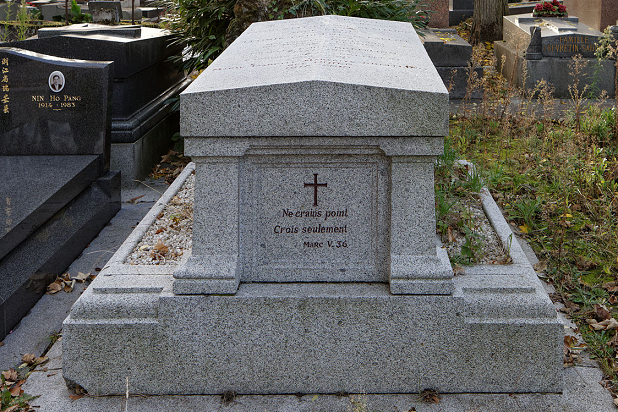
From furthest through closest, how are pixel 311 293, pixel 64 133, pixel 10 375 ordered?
pixel 64 133 < pixel 10 375 < pixel 311 293

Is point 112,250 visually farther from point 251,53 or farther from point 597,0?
point 597,0

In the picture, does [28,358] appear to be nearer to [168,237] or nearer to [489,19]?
[168,237]

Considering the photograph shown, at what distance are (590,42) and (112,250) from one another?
778 cm

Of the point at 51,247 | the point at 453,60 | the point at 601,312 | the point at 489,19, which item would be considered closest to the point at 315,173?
the point at 601,312

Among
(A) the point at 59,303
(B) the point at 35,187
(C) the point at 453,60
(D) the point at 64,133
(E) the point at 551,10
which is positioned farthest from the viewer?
(E) the point at 551,10

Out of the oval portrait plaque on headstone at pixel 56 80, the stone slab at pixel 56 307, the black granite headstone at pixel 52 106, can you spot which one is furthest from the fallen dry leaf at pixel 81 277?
the oval portrait plaque on headstone at pixel 56 80

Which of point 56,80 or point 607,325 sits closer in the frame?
point 607,325

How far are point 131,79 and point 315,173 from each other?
13.7ft

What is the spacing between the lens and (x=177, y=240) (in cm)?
425

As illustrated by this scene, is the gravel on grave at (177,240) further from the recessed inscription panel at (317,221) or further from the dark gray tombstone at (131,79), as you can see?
the dark gray tombstone at (131,79)

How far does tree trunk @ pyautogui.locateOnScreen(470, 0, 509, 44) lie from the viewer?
44.5 ft

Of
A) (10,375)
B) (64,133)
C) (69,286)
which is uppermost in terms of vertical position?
(64,133)

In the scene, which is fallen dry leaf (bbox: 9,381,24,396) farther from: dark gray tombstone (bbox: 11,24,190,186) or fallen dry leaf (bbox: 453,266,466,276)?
dark gray tombstone (bbox: 11,24,190,186)

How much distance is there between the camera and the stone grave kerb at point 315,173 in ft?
9.90
